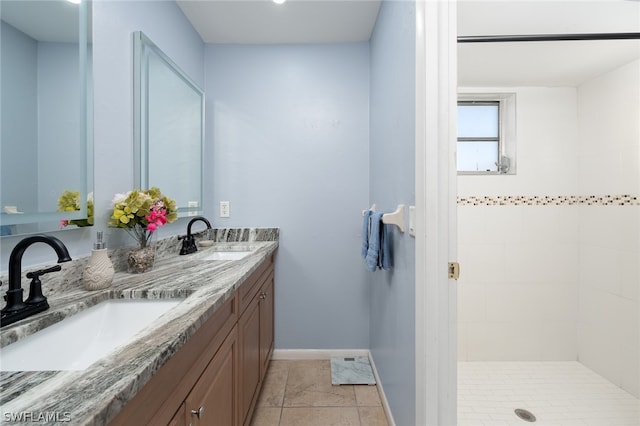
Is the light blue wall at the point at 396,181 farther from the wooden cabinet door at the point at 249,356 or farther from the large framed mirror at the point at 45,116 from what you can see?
the large framed mirror at the point at 45,116

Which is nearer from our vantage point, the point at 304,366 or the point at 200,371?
the point at 200,371

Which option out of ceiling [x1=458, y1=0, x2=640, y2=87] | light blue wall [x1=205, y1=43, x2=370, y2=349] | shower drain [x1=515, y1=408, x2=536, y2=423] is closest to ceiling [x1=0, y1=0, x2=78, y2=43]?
light blue wall [x1=205, y1=43, x2=370, y2=349]

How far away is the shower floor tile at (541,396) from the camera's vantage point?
161 centimetres

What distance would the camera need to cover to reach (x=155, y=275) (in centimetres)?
118

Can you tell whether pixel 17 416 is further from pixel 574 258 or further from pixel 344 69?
pixel 574 258

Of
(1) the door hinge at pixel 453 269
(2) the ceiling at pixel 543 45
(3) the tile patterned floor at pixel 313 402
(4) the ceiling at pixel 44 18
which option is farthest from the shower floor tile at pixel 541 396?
(4) the ceiling at pixel 44 18

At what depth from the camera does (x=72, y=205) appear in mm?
1006

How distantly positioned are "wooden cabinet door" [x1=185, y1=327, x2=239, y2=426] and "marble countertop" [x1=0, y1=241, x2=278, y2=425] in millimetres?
237

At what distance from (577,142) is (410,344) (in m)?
2.18

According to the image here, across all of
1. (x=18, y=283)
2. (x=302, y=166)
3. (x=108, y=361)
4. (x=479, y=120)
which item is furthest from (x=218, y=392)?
(x=479, y=120)

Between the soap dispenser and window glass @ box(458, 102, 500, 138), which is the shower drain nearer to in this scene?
window glass @ box(458, 102, 500, 138)

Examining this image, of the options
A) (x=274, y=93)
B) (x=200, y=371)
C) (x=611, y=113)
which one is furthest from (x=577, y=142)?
(x=200, y=371)

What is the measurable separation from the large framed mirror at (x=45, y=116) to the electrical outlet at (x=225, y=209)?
1.13 meters

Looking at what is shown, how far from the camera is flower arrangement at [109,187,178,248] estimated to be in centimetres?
115
